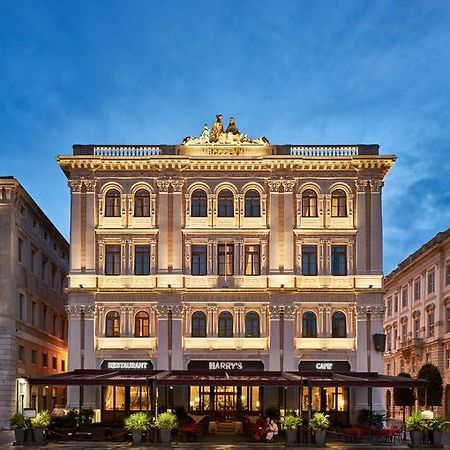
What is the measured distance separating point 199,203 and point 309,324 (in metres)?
10.7

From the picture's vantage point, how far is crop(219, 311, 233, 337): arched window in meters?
52.0

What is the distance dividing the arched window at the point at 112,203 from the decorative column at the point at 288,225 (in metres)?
11.0

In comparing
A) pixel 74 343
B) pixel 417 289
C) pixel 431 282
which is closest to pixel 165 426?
pixel 74 343

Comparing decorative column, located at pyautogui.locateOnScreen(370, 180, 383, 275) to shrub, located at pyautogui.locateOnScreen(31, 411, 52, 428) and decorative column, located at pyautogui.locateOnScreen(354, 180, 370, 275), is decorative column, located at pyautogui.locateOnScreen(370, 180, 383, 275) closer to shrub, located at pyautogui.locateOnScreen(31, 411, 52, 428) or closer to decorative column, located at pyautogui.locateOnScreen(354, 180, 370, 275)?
decorative column, located at pyautogui.locateOnScreen(354, 180, 370, 275)

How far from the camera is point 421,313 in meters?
76.2

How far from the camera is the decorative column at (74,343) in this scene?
5112cm

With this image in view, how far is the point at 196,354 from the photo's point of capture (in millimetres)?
51625

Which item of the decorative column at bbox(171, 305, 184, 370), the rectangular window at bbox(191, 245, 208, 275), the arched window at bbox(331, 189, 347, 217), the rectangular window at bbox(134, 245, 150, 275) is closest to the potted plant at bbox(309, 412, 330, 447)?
the decorative column at bbox(171, 305, 184, 370)

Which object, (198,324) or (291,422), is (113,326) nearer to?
(198,324)

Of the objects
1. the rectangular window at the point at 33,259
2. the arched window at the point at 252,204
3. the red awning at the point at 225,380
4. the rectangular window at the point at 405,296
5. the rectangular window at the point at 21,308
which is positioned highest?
the arched window at the point at 252,204

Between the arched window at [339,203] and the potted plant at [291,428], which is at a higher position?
the arched window at [339,203]

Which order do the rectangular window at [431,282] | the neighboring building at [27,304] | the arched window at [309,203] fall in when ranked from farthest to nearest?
the rectangular window at [431,282] → the arched window at [309,203] → the neighboring building at [27,304]

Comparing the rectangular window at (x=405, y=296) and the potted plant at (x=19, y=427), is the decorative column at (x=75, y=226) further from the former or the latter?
the rectangular window at (x=405, y=296)

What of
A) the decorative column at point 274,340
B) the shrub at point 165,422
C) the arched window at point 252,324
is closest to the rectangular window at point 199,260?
the arched window at point 252,324
